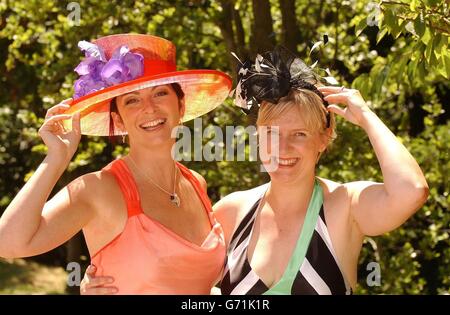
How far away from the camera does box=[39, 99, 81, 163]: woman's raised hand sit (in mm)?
3305

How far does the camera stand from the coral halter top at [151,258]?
3.41 m

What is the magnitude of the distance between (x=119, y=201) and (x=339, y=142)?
8.23ft

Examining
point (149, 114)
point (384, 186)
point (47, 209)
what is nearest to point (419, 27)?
point (384, 186)

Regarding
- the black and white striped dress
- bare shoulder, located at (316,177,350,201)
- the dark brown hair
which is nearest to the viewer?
the black and white striped dress

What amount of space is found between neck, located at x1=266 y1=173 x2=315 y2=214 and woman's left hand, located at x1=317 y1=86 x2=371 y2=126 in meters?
0.26

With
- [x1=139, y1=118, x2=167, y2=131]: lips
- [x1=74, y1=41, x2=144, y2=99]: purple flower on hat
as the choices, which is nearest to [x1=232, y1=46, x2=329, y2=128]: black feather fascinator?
[x1=139, y1=118, x2=167, y2=131]: lips

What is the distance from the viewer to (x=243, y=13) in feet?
21.0

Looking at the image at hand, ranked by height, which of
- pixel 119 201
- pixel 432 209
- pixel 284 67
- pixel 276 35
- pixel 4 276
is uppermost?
pixel 276 35

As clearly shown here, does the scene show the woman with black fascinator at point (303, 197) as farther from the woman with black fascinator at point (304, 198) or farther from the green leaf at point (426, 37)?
the green leaf at point (426, 37)

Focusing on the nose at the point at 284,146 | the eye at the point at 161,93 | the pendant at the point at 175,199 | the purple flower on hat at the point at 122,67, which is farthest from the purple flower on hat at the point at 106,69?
the nose at the point at 284,146

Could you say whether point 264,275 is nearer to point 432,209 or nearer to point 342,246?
point 342,246

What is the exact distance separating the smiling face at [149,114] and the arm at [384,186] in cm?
70

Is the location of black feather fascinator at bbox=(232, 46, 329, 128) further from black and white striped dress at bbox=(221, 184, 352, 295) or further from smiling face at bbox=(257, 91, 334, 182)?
black and white striped dress at bbox=(221, 184, 352, 295)

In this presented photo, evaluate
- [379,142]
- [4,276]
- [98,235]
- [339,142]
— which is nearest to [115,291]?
[98,235]
